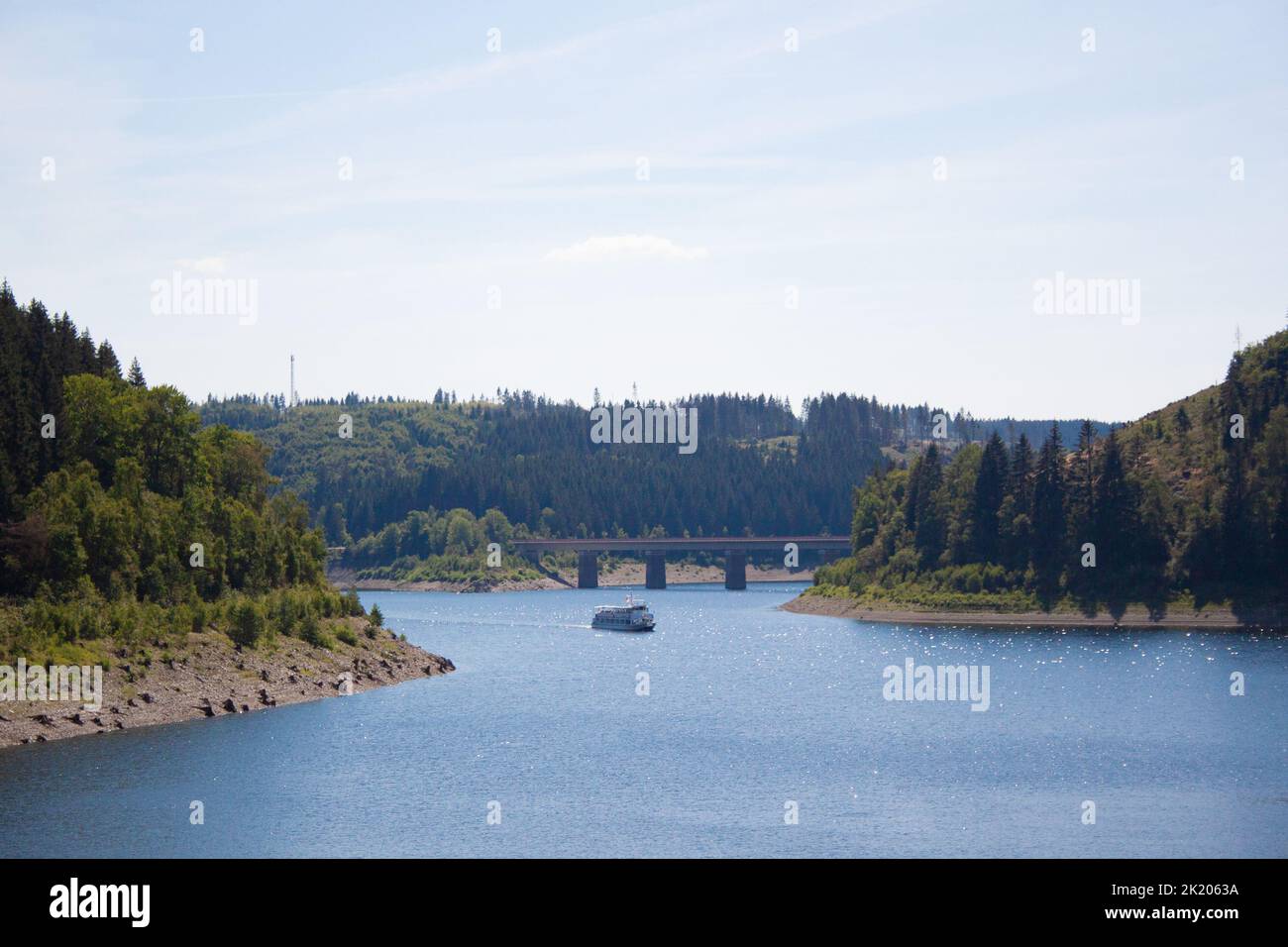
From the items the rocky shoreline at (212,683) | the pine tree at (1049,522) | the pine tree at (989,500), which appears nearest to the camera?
the rocky shoreline at (212,683)

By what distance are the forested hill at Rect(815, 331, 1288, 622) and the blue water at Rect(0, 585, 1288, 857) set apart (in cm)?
4572

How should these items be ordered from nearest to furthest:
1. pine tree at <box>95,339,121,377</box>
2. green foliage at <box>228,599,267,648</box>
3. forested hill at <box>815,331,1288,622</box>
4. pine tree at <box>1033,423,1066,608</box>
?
green foliage at <box>228,599,267,648</box> → pine tree at <box>95,339,121,377</box> → forested hill at <box>815,331,1288,622</box> → pine tree at <box>1033,423,1066,608</box>

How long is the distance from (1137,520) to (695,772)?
119 m

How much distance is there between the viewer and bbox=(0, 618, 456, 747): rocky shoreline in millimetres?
80562

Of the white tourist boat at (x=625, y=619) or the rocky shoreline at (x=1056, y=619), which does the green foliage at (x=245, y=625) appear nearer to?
the white tourist boat at (x=625, y=619)

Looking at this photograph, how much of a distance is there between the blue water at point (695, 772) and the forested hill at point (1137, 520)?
150 feet

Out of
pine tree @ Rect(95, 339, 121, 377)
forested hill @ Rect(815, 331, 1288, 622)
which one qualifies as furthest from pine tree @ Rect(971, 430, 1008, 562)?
pine tree @ Rect(95, 339, 121, 377)

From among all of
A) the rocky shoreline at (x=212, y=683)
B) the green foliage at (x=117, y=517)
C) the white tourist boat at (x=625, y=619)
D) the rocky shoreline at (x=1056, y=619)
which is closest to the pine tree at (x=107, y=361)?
the green foliage at (x=117, y=517)

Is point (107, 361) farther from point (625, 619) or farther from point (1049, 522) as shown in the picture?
point (1049, 522)

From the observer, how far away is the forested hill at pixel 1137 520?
170125 millimetres

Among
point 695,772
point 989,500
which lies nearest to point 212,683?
point 695,772

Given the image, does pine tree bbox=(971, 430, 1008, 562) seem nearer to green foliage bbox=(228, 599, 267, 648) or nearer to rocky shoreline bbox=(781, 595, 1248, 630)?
rocky shoreline bbox=(781, 595, 1248, 630)

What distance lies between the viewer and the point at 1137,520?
585 ft
